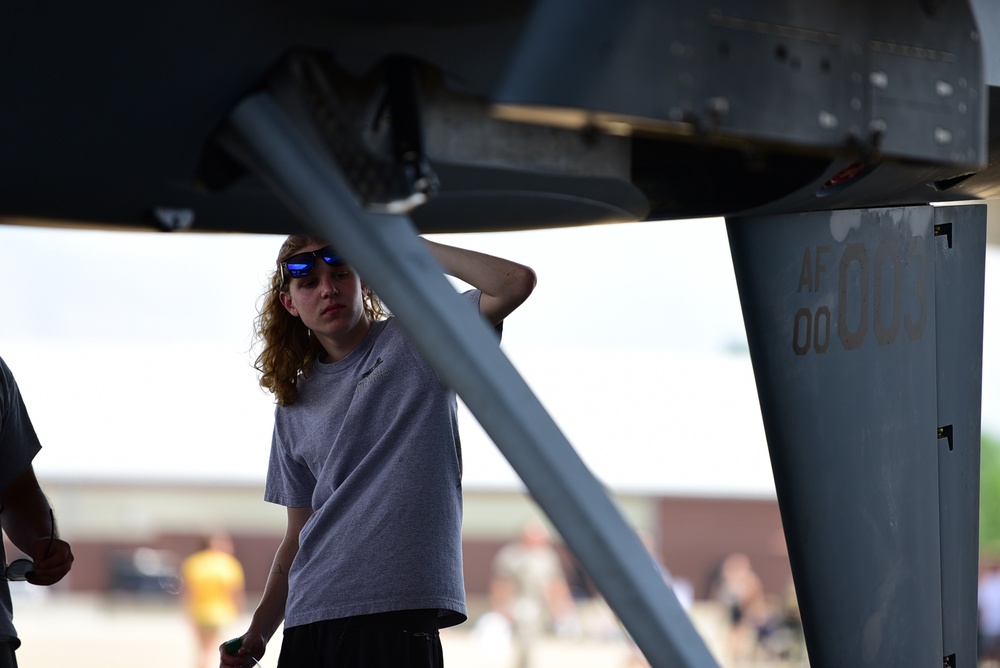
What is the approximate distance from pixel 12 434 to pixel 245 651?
67 centimetres

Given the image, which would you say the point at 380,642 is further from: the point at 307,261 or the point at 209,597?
the point at 209,597

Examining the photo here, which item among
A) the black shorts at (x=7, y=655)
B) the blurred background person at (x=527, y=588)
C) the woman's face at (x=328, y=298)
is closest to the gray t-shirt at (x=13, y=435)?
the black shorts at (x=7, y=655)

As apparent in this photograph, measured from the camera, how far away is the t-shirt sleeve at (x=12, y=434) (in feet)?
8.30

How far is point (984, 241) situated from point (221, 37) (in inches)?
68.0

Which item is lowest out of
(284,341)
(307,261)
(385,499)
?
(385,499)

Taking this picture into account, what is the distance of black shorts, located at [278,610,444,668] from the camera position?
2266 millimetres

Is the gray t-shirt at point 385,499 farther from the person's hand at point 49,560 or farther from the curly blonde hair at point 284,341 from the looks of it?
the person's hand at point 49,560

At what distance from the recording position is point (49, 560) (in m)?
2.55

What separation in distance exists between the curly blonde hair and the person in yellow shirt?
25.6 feet

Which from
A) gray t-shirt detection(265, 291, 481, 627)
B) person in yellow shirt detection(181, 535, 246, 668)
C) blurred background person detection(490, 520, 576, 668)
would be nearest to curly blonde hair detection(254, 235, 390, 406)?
gray t-shirt detection(265, 291, 481, 627)

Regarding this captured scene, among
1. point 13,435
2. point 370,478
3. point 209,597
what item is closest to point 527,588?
point 209,597

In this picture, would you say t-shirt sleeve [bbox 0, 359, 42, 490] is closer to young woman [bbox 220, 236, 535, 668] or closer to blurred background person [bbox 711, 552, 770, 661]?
young woman [bbox 220, 236, 535, 668]

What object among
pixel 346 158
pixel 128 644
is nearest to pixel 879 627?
pixel 346 158

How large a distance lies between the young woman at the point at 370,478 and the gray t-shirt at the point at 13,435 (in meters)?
0.55
